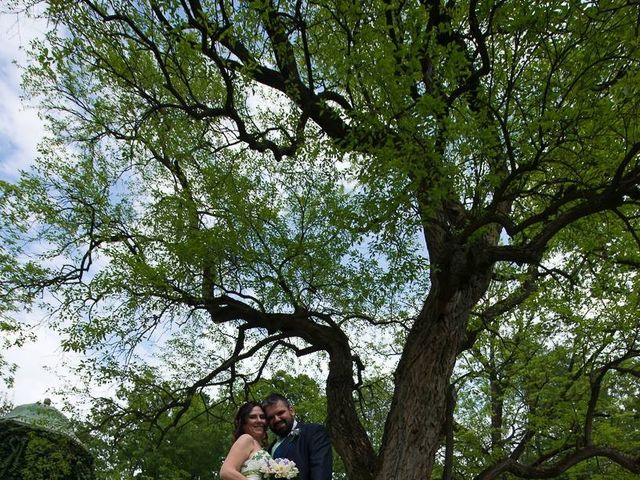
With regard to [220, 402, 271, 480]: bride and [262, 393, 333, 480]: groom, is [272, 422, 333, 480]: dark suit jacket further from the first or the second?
[220, 402, 271, 480]: bride

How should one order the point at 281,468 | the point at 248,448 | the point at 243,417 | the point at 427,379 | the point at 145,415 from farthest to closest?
the point at 145,415 → the point at 427,379 → the point at 243,417 → the point at 248,448 → the point at 281,468

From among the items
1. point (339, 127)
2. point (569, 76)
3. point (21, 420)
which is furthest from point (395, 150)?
point (21, 420)

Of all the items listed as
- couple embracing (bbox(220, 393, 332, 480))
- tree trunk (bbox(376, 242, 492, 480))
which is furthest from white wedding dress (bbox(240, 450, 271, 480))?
tree trunk (bbox(376, 242, 492, 480))

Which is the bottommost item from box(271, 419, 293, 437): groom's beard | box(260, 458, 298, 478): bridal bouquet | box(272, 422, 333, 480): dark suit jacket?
box(260, 458, 298, 478): bridal bouquet

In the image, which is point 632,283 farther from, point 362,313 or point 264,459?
point 264,459

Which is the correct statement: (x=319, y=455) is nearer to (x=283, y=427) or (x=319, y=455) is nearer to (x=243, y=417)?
(x=283, y=427)

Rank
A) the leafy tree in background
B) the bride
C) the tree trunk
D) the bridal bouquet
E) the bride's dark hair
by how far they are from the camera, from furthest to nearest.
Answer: the leafy tree in background → the tree trunk → the bride's dark hair → the bride → the bridal bouquet

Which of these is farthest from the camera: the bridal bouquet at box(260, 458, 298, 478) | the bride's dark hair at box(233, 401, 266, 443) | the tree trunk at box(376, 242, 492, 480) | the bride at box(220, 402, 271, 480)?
the tree trunk at box(376, 242, 492, 480)

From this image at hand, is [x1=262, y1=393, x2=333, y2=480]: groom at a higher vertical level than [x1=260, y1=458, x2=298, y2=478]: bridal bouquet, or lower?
higher

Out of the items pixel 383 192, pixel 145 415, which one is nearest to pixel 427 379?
pixel 383 192

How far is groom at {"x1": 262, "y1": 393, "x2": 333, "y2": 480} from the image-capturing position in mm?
3000

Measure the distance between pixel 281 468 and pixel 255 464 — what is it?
25 cm

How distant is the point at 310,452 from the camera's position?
9.92 feet

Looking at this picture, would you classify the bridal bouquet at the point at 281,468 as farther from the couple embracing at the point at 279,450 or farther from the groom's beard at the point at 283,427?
the groom's beard at the point at 283,427
